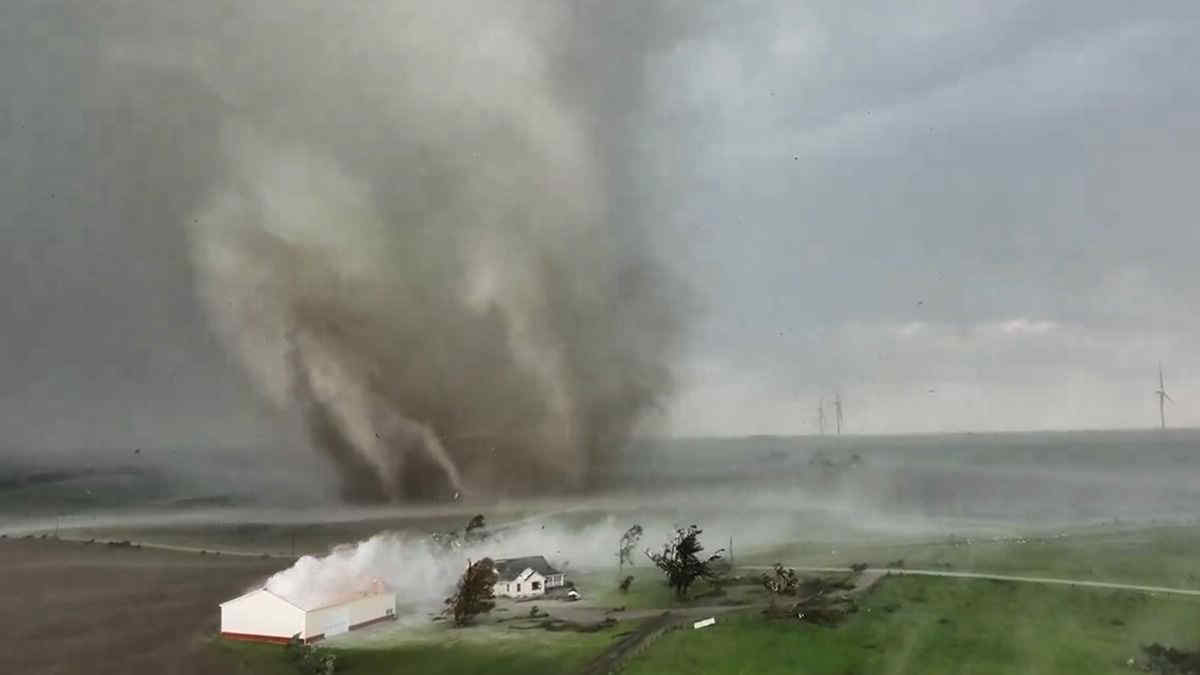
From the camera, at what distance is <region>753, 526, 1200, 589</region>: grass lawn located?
26438mm

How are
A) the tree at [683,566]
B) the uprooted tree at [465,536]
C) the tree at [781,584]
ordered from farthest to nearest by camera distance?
the uprooted tree at [465,536]
the tree at [683,566]
the tree at [781,584]

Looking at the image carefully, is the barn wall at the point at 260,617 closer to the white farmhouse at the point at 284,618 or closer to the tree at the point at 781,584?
the white farmhouse at the point at 284,618

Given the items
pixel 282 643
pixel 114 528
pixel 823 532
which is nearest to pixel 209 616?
pixel 282 643

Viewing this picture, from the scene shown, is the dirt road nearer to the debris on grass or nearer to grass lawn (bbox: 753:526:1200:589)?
grass lawn (bbox: 753:526:1200:589)

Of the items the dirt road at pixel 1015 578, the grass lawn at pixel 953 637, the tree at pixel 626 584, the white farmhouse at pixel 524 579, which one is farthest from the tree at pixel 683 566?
the white farmhouse at pixel 524 579

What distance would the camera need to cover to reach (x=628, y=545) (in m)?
31.8

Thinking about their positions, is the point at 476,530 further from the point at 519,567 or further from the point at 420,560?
the point at 519,567

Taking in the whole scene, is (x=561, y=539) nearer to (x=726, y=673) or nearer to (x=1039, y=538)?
(x=726, y=673)

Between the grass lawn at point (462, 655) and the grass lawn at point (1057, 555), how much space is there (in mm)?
10862

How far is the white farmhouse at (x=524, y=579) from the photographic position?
87.3ft

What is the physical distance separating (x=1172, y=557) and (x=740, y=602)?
15.8 metres

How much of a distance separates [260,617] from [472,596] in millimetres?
5731

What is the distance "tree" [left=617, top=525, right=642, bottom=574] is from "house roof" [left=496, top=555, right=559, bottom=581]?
11.2 feet

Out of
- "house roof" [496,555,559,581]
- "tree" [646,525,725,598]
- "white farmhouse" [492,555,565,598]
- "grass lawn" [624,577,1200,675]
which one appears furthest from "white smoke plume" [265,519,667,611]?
"grass lawn" [624,577,1200,675]
